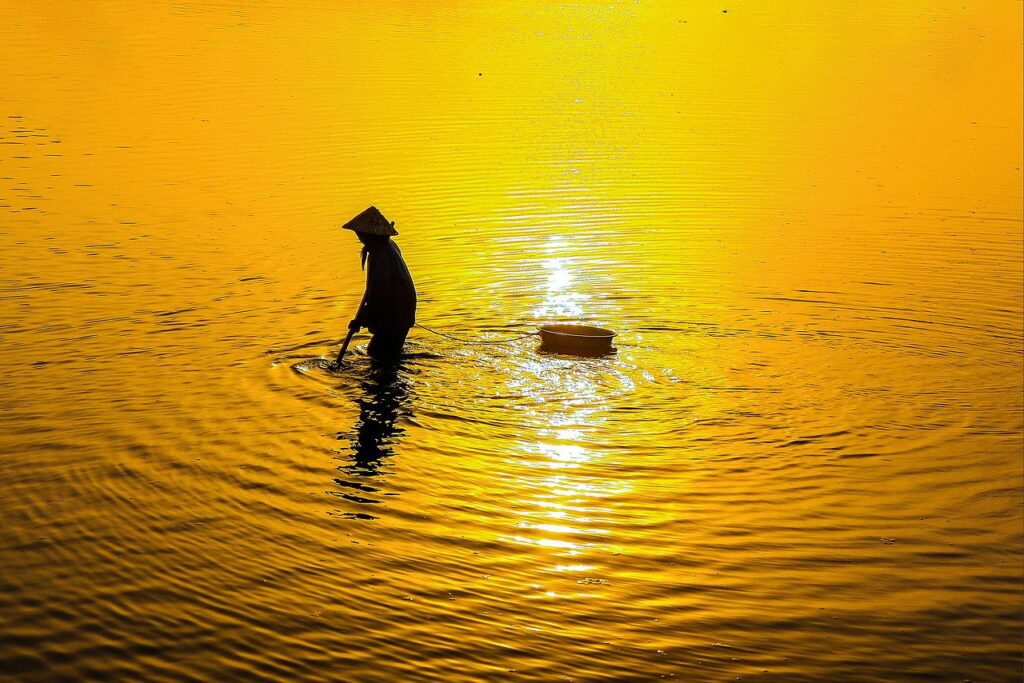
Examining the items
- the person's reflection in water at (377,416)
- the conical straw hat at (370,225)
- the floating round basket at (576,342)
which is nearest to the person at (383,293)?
the conical straw hat at (370,225)

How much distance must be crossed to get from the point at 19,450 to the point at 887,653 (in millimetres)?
5537

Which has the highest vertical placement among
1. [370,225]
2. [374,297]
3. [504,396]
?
[370,225]

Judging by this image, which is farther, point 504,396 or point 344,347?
point 344,347

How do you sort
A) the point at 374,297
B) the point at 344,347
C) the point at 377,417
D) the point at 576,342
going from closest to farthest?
the point at 377,417
the point at 344,347
the point at 374,297
the point at 576,342

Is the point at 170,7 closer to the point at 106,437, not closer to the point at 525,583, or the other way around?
the point at 106,437

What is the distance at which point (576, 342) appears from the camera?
9.51m

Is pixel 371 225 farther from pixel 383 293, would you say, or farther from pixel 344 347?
pixel 344 347

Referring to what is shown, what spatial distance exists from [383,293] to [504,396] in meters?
1.42

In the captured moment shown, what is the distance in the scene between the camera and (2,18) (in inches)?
1038

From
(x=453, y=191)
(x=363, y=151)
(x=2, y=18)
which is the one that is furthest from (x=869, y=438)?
(x=2, y=18)

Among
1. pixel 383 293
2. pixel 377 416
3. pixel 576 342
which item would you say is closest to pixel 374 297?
pixel 383 293

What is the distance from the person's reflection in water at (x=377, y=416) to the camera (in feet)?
25.0

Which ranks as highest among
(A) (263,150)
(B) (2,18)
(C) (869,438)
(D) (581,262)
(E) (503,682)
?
(B) (2,18)

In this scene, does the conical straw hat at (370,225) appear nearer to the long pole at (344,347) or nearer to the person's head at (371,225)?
the person's head at (371,225)
